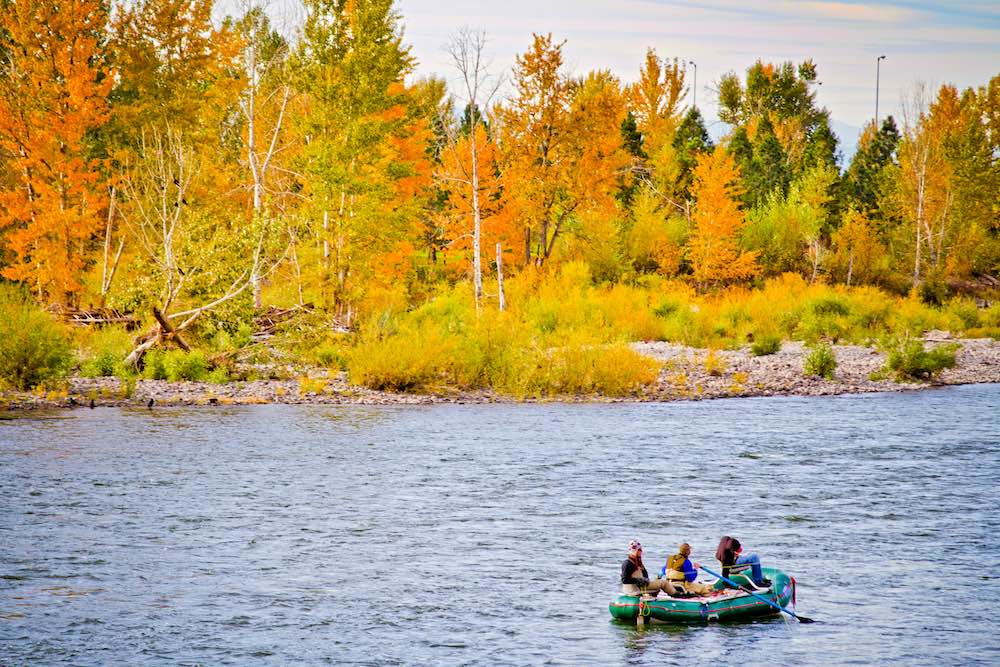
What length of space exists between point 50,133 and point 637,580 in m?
34.6

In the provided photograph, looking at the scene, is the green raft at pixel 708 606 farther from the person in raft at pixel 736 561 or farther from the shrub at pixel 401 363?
the shrub at pixel 401 363

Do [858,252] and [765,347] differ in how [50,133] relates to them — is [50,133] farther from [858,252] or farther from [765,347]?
[858,252]

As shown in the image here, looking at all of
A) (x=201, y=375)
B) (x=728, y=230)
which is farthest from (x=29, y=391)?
(x=728, y=230)

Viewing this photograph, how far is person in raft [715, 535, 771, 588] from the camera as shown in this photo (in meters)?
14.3

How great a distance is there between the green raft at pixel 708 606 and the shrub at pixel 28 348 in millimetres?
23307

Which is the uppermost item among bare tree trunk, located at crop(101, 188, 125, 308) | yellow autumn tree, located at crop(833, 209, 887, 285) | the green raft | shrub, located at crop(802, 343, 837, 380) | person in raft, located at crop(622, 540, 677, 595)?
yellow autumn tree, located at crop(833, 209, 887, 285)

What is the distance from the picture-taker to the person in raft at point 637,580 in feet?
45.6

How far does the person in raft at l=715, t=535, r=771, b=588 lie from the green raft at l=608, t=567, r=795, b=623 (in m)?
0.10

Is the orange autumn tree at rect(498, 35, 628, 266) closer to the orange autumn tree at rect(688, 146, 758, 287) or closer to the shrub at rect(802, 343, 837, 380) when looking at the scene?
the orange autumn tree at rect(688, 146, 758, 287)

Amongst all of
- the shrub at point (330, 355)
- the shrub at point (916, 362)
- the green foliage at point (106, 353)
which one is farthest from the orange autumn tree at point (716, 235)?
the green foliage at point (106, 353)

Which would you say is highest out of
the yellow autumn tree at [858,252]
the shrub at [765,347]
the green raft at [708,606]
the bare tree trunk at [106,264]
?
the yellow autumn tree at [858,252]

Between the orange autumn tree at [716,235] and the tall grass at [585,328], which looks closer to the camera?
the tall grass at [585,328]

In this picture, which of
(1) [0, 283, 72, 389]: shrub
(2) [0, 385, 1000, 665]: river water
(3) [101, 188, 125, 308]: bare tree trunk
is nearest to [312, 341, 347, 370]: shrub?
(2) [0, 385, 1000, 665]: river water

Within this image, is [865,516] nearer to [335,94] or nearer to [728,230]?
[335,94]
